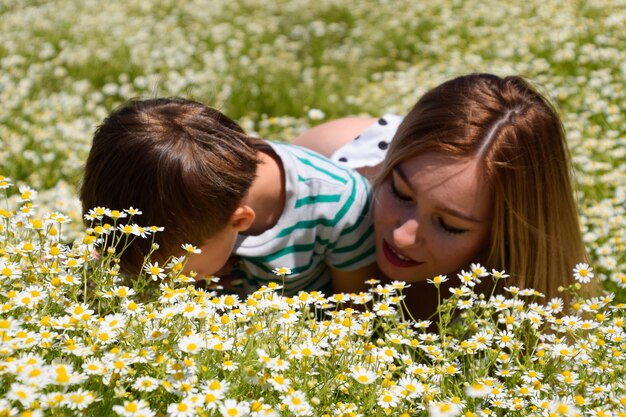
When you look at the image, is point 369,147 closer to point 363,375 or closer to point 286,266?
point 286,266

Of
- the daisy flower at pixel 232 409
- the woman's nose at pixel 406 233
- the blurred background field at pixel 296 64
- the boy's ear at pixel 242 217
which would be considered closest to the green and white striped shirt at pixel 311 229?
the boy's ear at pixel 242 217

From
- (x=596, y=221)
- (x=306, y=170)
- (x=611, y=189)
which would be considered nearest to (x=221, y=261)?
(x=306, y=170)

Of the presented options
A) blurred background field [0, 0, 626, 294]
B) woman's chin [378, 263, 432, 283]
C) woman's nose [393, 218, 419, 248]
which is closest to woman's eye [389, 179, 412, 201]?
woman's nose [393, 218, 419, 248]

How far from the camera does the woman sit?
2922 mm

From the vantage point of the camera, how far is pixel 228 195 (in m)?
2.69

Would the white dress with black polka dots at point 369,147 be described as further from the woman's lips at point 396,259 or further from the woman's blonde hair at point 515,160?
the woman's lips at point 396,259

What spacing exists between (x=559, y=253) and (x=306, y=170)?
1044 mm

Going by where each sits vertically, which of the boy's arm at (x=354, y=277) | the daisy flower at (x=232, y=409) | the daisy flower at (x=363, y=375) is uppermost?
the daisy flower at (x=232, y=409)

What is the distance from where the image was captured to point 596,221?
375 centimetres

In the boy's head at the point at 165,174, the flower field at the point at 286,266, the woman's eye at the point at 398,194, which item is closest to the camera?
the flower field at the point at 286,266

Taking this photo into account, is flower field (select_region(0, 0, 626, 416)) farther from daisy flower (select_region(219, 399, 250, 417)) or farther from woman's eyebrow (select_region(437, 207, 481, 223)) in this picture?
woman's eyebrow (select_region(437, 207, 481, 223))

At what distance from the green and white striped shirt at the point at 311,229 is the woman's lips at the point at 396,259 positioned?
0.19 m

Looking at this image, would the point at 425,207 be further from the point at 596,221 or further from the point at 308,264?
the point at 596,221

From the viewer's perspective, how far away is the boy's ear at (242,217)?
9.12 feet
